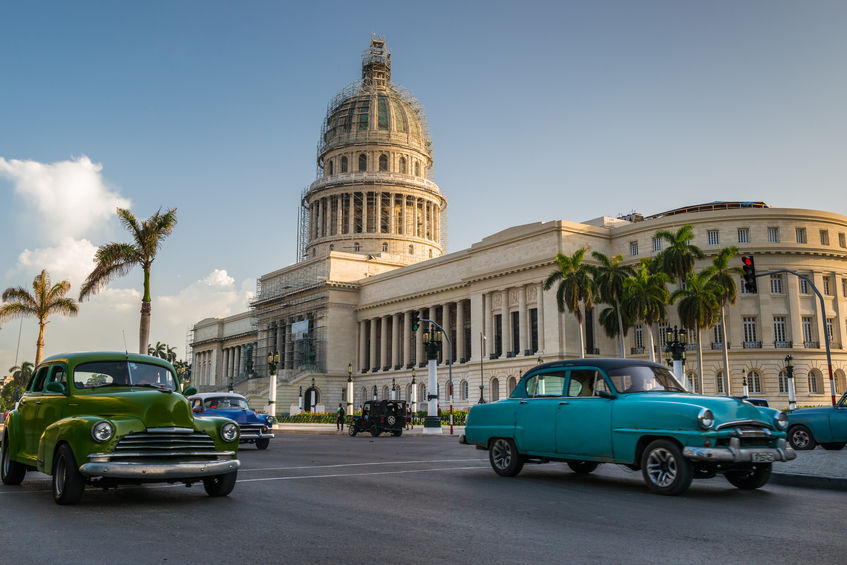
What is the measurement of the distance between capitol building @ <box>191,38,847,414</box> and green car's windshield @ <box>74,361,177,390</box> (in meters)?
30.4

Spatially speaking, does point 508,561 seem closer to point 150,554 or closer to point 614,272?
point 150,554

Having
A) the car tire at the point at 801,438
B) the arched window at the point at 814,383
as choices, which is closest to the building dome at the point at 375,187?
the arched window at the point at 814,383

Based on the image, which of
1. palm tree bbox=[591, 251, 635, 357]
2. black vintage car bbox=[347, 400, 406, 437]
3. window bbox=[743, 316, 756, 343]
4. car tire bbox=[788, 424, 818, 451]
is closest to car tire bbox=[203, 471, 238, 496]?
car tire bbox=[788, 424, 818, 451]

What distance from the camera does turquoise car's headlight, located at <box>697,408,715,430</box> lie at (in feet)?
36.4

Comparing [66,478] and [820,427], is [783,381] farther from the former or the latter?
[66,478]

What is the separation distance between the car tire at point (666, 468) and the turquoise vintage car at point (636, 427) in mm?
15

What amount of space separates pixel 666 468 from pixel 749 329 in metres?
51.1

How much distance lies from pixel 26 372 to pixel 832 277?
144058 millimetres

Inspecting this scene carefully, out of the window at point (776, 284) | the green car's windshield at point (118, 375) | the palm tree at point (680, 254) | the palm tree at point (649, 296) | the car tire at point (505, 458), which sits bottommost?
the car tire at point (505, 458)

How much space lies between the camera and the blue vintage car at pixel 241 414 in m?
24.4

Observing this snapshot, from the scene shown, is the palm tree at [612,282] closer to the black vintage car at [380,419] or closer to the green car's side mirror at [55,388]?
the black vintage car at [380,419]

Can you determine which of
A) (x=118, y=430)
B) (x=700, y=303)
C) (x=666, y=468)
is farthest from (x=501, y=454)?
(x=700, y=303)

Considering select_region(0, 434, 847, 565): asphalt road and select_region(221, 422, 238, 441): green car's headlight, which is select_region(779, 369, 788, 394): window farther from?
select_region(221, 422, 238, 441): green car's headlight

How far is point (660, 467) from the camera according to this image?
11.7 m
